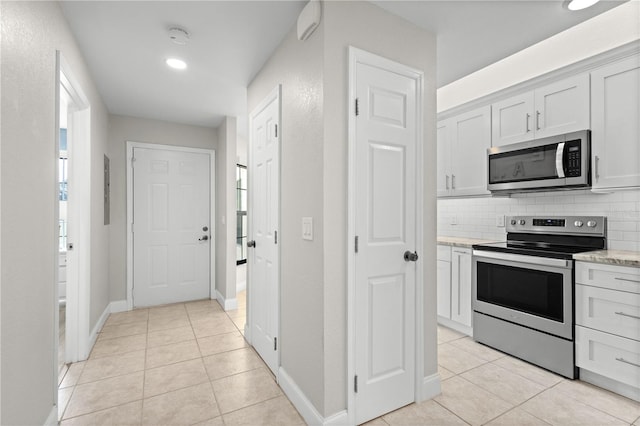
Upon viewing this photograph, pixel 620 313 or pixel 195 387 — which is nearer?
pixel 620 313

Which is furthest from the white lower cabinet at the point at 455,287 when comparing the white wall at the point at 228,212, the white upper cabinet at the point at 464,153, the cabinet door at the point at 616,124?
the white wall at the point at 228,212

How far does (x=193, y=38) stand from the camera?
2277 millimetres

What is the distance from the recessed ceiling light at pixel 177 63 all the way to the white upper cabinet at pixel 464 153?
278cm

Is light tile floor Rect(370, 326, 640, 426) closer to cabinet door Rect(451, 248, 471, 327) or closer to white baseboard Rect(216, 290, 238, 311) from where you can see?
cabinet door Rect(451, 248, 471, 327)

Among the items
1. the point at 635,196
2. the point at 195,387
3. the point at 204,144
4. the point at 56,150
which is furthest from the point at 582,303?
the point at 204,144

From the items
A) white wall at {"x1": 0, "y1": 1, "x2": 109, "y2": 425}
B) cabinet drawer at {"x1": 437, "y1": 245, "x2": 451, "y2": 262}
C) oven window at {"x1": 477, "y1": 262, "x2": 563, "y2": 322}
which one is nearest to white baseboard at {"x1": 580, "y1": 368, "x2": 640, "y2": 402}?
oven window at {"x1": 477, "y1": 262, "x2": 563, "y2": 322}

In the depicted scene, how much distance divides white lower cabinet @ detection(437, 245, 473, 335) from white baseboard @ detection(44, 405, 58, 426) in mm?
3241

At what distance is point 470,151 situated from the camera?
3.35 meters

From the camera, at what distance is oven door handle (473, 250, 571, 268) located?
2.34 meters

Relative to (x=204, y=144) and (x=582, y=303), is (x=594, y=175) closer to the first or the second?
(x=582, y=303)

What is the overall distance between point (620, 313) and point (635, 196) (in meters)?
0.99

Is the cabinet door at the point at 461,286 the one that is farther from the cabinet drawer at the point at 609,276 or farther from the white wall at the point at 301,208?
the white wall at the point at 301,208

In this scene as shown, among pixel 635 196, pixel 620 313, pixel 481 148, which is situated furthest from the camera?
pixel 481 148

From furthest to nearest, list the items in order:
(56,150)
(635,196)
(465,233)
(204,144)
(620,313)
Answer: (204,144)
(465,233)
(635,196)
(620,313)
(56,150)
